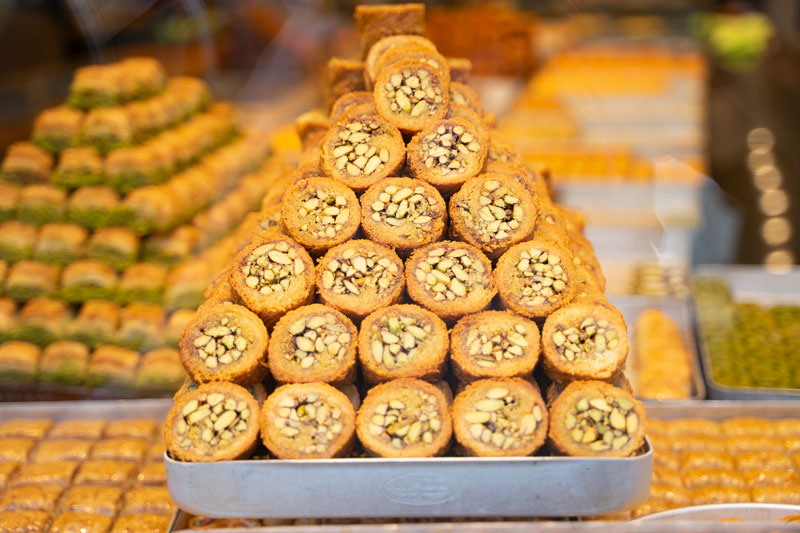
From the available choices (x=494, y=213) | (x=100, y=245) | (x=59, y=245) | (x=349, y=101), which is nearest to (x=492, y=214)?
(x=494, y=213)

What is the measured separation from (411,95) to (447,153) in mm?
188

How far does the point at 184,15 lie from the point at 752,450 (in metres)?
4.26

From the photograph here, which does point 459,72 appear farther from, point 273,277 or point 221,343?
point 221,343

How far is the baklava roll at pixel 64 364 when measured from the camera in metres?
2.69

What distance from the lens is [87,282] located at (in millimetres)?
2816

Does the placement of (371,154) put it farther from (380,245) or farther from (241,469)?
(241,469)

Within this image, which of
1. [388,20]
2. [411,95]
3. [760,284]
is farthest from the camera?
[760,284]

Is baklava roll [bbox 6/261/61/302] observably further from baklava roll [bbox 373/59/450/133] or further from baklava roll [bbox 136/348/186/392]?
baklava roll [bbox 373/59/450/133]

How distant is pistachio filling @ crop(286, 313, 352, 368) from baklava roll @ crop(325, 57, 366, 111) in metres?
0.83

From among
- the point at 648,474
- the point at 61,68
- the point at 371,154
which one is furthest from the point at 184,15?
the point at 648,474

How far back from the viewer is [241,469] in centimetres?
133

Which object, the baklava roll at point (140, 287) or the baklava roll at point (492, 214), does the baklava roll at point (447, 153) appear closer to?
the baklava roll at point (492, 214)

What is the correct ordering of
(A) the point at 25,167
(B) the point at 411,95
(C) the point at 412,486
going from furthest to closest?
(A) the point at 25,167 → (B) the point at 411,95 → (C) the point at 412,486

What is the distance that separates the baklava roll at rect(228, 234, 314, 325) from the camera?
1.52 m
